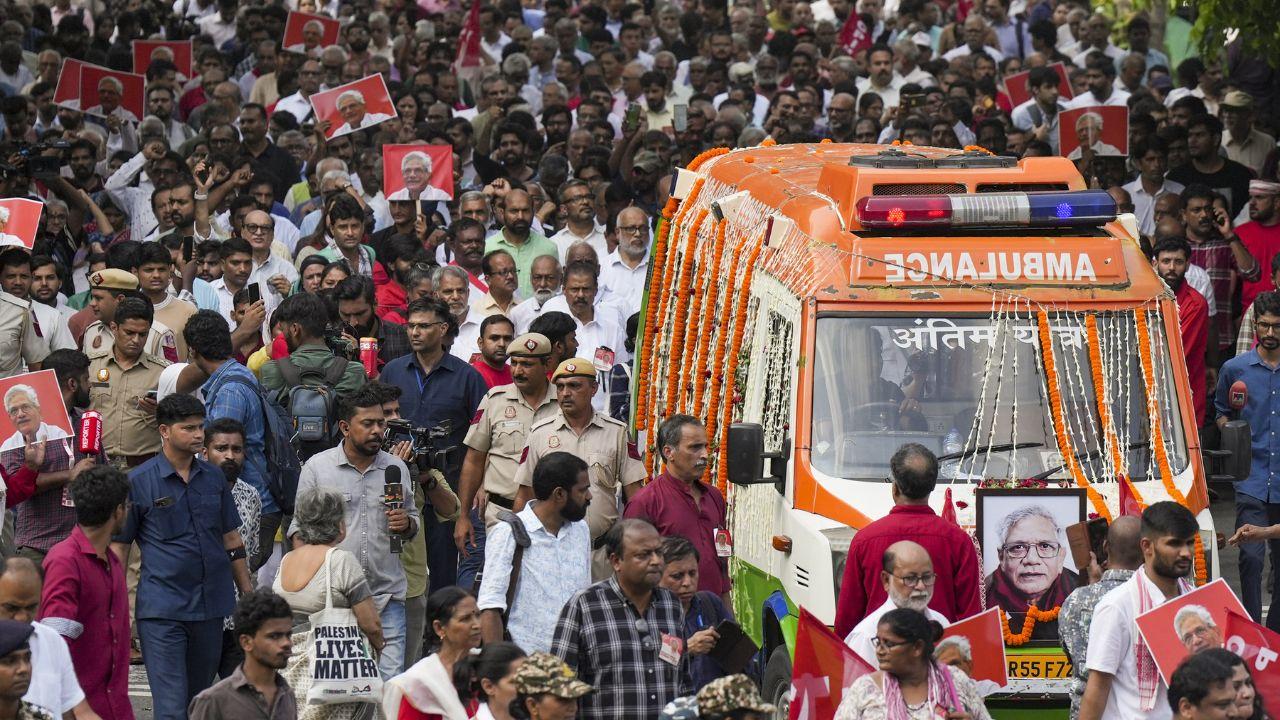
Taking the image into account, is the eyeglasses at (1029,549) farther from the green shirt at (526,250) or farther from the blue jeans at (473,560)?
the green shirt at (526,250)

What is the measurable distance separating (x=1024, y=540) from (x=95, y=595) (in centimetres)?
403

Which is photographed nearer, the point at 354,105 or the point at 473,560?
the point at 473,560

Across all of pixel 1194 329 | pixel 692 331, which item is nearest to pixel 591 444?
pixel 692 331

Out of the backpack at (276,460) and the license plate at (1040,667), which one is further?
the backpack at (276,460)

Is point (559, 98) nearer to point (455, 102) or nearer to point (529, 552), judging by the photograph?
point (455, 102)

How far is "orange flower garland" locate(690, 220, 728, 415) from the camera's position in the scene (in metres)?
11.3

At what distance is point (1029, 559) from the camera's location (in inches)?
353

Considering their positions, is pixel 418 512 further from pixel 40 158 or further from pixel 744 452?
pixel 40 158

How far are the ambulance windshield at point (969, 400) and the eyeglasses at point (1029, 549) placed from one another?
0.37 metres

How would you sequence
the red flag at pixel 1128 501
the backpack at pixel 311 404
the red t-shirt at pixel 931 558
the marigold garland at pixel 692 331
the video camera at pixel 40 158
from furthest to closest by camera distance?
the video camera at pixel 40 158, the backpack at pixel 311 404, the marigold garland at pixel 692 331, the red flag at pixel 1128 501, the red t-shirt at pixel 931 558

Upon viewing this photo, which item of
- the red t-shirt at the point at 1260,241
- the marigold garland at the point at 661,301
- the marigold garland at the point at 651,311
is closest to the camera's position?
the marigold garland at the point at 661,301

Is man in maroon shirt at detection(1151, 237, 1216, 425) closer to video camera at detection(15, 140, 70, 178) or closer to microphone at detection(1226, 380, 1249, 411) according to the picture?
microphone at detection(1226, 380, 1249, 411)

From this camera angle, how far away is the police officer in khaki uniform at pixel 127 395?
1192 centimetres

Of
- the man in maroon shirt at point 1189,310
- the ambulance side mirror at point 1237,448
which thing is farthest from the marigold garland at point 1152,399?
the man in maroon shirt at point 1189,310
